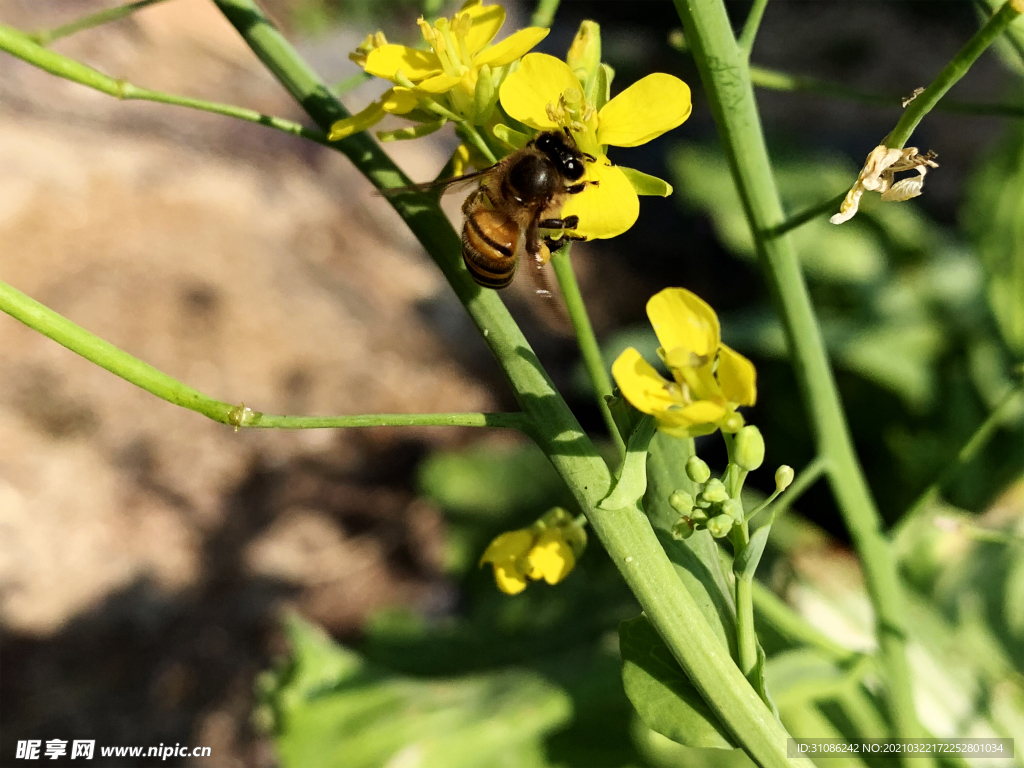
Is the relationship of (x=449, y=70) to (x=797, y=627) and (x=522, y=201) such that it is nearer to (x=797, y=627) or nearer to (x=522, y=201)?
(x=522, y=201)

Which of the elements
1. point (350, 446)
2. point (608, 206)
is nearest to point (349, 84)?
point (608, 206)

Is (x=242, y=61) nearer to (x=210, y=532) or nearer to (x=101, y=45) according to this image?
(x=101, y=45)

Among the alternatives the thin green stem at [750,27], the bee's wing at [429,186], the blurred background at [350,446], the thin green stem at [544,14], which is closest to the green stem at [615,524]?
the bee's wing at [429,186]

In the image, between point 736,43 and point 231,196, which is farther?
point 231,196

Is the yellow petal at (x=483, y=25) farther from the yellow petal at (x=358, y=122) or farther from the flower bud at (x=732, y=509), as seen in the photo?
the flower bud at (x=732, y=509)

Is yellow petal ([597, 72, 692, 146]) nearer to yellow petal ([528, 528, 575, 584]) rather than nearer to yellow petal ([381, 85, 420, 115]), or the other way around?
yellow petal ([381, 85, 420, 115])

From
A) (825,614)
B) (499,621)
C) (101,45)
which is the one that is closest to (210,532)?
(499,621)
